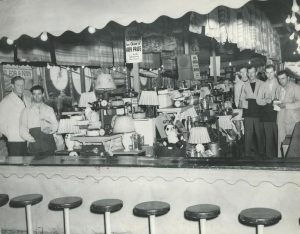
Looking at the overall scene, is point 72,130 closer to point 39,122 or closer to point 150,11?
point 39,122

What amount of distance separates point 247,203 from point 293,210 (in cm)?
47

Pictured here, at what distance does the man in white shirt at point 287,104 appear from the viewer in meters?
6.78

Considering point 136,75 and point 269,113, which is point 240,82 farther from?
point 136,75

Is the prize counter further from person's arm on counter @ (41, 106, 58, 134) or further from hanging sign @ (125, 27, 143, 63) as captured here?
hanging sign @ (125, 27, 143, 63)

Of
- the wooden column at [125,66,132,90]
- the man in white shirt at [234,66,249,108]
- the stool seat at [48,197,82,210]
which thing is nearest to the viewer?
the stool seat at [48,197,82,210]

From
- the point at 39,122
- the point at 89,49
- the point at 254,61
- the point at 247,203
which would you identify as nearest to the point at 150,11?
the point at 247,203

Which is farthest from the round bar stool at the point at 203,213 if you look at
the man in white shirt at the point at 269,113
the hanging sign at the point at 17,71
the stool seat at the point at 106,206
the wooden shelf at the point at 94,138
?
the hanging sign at the point at 17,71

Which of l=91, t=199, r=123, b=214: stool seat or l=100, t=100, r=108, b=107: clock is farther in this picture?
l=100, t=100, r=108, b=107: clock

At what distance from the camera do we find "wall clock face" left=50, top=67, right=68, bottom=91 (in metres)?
12.1

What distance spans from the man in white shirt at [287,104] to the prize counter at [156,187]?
120 inches

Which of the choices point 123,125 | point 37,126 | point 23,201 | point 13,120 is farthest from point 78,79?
point 23,201

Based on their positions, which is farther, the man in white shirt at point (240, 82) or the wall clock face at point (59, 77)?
the wall clock face at point (59, 77)

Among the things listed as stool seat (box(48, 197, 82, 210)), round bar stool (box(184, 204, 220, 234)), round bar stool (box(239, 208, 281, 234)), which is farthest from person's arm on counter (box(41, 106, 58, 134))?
round bar stool (box(239, 208, 281, 234))

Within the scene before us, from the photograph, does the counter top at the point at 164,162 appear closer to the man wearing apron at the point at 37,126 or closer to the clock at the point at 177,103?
the man wearing apron at the point at 37,126
